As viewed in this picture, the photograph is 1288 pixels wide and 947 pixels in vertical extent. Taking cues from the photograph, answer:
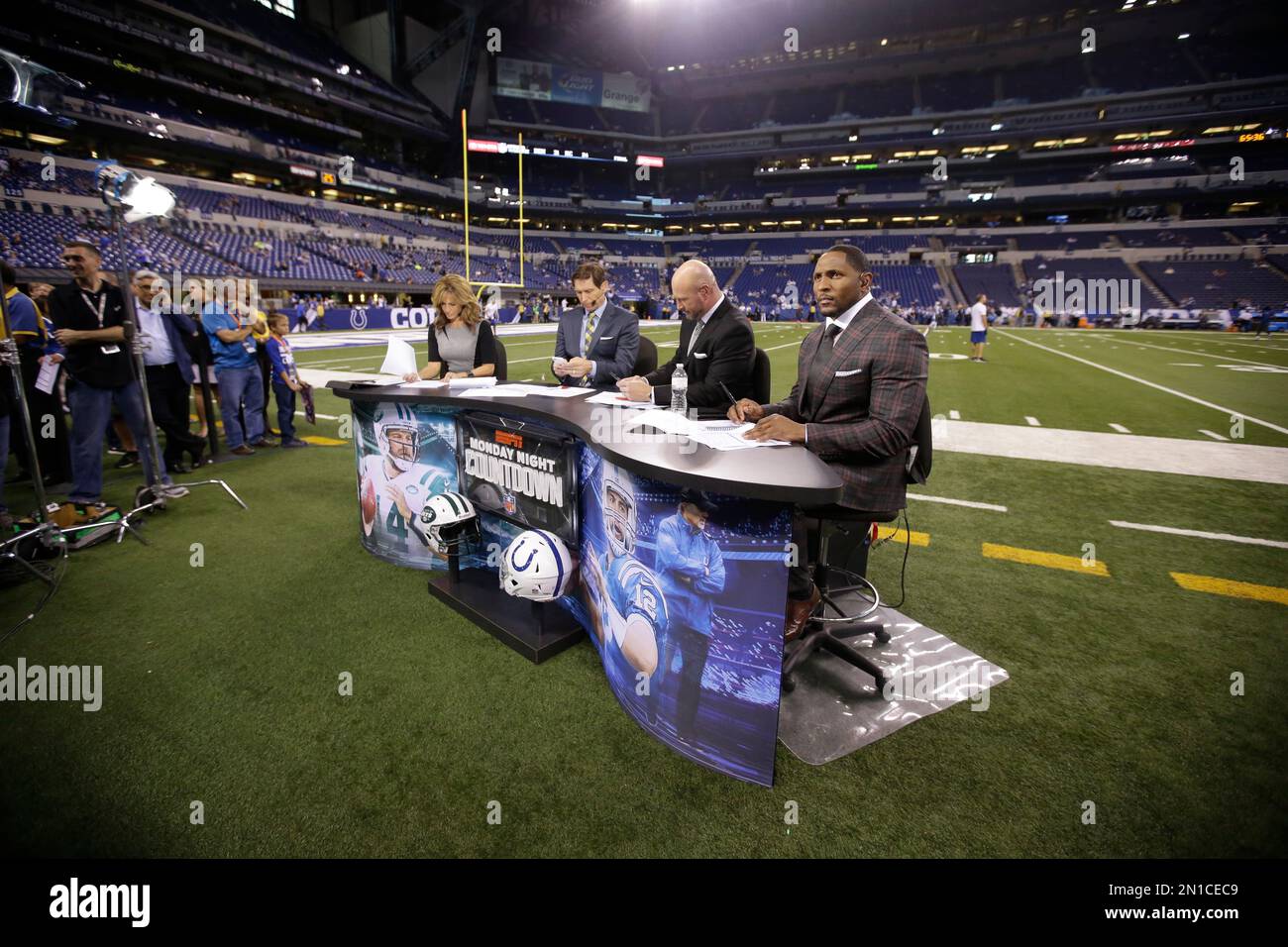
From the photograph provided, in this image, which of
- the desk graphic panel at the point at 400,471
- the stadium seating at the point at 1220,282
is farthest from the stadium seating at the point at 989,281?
the desk graphic panel at the point at 400,471

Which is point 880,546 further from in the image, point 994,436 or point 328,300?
point 328,300

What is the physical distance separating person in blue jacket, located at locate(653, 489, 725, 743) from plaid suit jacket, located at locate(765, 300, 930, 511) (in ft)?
2.67

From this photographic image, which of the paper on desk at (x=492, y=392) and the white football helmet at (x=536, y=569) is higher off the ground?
the paper on desk at (x=492, y=392)

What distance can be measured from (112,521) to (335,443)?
9.96 ft

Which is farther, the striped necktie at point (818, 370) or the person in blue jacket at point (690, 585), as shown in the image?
the striped necktie at point (818, 370)

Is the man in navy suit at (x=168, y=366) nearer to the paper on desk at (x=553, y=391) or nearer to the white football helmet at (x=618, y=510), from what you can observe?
the paper on desk at (x=553, y=391)

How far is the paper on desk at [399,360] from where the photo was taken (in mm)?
4262

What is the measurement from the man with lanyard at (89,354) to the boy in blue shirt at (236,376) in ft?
5.57

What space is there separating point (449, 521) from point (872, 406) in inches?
98.5

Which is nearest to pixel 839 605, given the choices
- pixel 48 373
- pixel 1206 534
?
pixel 1206 534

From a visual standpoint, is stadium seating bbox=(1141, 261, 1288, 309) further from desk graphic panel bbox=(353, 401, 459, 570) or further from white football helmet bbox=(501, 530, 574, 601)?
desk graphic panel bbox=(353, 401, 459, 570)

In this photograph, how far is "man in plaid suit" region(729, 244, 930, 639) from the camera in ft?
8.46

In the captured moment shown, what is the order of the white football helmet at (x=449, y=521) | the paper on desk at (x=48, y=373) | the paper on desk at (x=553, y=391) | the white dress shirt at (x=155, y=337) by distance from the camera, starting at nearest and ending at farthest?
the white football helmet at (x=449, y=521) < the paper on desk at (x=553, y=391) < the paper on desk at (x=48, y=373) < the white dress shirt at (x=155, y=337)
